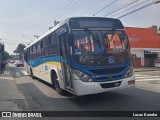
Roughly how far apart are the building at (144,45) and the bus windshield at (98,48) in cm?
3061

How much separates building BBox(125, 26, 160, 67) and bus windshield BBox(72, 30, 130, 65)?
1205 inches

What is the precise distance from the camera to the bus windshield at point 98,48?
345 inches

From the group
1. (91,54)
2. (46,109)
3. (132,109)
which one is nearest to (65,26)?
(91,54)

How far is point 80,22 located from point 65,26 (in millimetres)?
675

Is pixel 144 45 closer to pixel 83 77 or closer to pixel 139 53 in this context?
pixel 139 53

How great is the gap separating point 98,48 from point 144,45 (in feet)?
117

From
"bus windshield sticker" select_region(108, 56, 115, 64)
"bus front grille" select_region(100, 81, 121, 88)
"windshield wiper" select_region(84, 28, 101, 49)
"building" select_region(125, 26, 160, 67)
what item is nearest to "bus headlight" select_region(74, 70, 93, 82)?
"bus front grille" select_region(100, 81, 121, 88)

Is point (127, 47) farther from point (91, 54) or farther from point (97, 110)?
point (97, 110)

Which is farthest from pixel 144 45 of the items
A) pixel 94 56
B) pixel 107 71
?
pixel 94 56

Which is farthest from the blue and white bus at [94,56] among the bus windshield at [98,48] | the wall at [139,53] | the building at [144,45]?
the wall at [139,53]

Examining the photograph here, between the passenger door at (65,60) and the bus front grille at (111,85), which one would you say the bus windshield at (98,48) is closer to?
the passenger door at (65,60)

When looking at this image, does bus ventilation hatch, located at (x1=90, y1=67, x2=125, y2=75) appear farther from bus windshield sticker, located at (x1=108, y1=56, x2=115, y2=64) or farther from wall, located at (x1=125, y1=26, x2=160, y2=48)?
→ wall, located at (x1=125, y1=26, x2=160, y2=48)

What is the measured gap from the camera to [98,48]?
8922 millimetres

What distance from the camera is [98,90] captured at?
862cm
